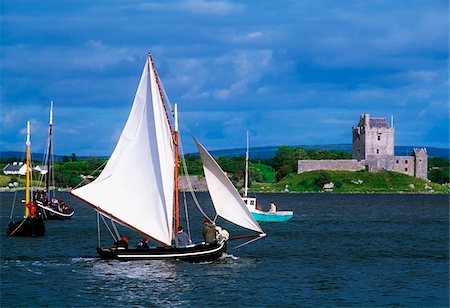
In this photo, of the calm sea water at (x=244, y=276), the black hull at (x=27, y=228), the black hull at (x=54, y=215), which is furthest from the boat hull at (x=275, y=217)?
the black hull at (x=27, y=228)

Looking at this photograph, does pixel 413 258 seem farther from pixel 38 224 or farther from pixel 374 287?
pixel 38 224

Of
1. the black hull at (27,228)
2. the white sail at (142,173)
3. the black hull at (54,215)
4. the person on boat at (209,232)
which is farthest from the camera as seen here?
the black hull at (54,215)

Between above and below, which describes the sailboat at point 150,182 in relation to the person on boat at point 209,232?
above

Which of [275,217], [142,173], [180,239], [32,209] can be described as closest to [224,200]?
[180,239]

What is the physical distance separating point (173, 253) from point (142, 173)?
4220 millimetres

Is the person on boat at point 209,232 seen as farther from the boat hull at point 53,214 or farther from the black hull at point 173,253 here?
the boat hull at point 53,214

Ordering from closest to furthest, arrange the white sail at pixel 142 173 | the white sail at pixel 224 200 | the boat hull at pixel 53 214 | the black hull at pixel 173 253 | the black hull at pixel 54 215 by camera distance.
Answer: the black hull at pixel 173 253 < the white sail at pixel 224 200 < the white sail at pixel 142 173 < the boat hull at pixel 53 214 < the black hull at pixel 54 215

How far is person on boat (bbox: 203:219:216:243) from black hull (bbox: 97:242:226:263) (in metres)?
0.43

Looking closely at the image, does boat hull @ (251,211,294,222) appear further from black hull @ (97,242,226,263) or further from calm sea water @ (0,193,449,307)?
black hull @ (97,242,226,263)

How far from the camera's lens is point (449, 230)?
7412cm

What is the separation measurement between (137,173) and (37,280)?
273 inches

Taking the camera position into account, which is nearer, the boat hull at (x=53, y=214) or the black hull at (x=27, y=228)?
the black hull at (x=27, y=228)

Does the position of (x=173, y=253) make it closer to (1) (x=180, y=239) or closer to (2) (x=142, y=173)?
(1) (x=180, y=239)

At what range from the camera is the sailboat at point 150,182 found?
135 feet
